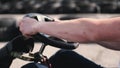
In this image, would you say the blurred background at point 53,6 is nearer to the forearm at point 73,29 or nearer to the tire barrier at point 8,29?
the tire barrier at point 8,29

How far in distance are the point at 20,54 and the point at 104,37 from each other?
32cm

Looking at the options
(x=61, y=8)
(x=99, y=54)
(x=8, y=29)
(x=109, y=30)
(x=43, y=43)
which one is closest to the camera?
(x=109, y=30)

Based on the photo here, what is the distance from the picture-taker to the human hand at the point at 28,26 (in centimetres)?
139

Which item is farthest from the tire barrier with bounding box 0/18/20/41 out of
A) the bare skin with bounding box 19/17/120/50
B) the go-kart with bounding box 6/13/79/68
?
the bare skin with bounding box 19/17/120/50

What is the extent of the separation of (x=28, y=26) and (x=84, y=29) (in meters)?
0.22

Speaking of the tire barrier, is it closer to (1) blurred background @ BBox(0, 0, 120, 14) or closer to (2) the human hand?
(1) blurred background @ BBox(0, 0, 120, 14)

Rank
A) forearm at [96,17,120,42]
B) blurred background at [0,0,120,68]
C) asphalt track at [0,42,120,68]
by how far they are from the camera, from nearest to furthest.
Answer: forearm at [96,17,120,42]
asphalt track at [0,42,120,68]
blurred background at [0,0,120,68]

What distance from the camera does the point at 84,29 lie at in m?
1.35

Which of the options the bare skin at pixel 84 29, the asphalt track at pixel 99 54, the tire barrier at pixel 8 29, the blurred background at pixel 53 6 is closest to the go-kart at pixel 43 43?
the bare skin at pixel 84 29

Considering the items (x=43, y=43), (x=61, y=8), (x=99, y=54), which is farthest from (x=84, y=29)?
(x=61, y=8)

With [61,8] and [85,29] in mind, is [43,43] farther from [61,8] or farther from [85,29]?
[61,8]

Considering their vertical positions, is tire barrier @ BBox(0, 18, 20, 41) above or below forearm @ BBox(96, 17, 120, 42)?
below

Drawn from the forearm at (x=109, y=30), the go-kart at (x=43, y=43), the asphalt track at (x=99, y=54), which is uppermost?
the forearm at (x=109, y=30)

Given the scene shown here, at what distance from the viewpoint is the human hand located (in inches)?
54.8
